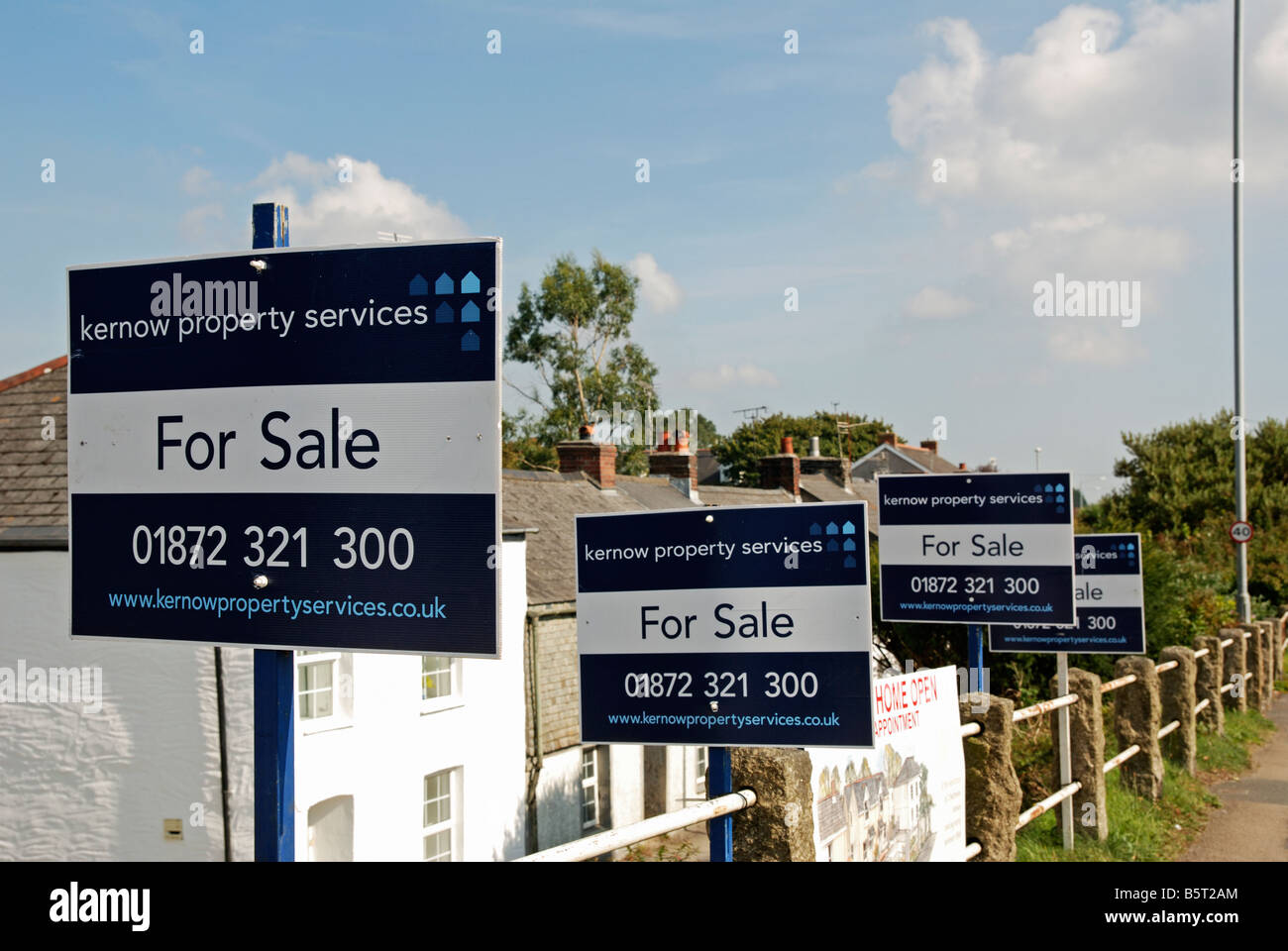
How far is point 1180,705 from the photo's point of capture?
12.0 metres

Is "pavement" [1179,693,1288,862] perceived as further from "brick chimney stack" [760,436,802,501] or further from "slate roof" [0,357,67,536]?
"brick chimney stack" [760,436,802,501]

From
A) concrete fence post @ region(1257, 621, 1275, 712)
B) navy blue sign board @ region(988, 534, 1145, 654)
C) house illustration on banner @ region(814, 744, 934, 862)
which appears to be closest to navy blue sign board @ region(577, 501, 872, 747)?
house illustration on banner @ region(814, 744, 934, 862)

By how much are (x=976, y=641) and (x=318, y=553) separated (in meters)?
6.55

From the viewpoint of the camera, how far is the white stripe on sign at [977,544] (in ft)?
27.0

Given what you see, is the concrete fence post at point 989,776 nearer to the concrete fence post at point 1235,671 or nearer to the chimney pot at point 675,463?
the concrete fence post at point 1235,671

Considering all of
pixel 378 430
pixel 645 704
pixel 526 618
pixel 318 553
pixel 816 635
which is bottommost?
pixel 526 618

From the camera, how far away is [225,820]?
1359 cm

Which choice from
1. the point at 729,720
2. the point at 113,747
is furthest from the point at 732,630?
the point at 113,747

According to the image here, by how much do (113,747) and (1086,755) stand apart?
11.4 metres

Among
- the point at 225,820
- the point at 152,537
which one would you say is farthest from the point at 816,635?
the point at 225,820

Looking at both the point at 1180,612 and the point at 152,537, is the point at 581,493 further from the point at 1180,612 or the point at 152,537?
the point at 152,537

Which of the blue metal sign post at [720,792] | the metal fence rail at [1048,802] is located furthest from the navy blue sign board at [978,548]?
the blue metal sign post at [720,792]
